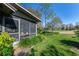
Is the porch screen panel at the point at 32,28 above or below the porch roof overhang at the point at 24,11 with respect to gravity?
below

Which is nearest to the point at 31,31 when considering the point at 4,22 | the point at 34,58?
the point at 4,22

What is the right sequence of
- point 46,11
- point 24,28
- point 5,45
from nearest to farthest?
point 5,45 < point 24,28 < point 46,11

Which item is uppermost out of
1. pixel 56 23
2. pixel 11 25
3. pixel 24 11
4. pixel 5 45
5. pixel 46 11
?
pixel 46 11

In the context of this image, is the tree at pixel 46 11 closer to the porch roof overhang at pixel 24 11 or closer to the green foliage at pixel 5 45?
the porch roof overhang at pixel 24 11

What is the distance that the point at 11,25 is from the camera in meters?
14.0

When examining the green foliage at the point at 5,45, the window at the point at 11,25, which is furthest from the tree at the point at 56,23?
the green foliage at the point at 5,45

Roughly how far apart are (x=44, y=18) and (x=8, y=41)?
11288 millimetres

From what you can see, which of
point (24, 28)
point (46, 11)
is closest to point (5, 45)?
point (24, 28)

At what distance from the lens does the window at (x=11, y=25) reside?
43.7 ft

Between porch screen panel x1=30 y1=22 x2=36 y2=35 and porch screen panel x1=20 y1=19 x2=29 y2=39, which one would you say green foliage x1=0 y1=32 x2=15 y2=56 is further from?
porch screen panel x1=30 y1=22 x2=36 y2=35

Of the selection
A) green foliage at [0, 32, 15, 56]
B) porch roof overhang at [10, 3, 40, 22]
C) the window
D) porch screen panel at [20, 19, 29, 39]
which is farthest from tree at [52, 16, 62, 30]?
green foliage at [0, 32, 15, 56]

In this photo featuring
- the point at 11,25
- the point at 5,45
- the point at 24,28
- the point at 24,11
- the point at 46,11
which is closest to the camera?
the point at 5,45

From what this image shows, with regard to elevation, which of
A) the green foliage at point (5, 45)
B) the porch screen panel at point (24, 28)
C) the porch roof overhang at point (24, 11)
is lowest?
the green foliage at point (5, 45)

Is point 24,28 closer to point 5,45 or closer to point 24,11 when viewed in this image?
point 24,11
